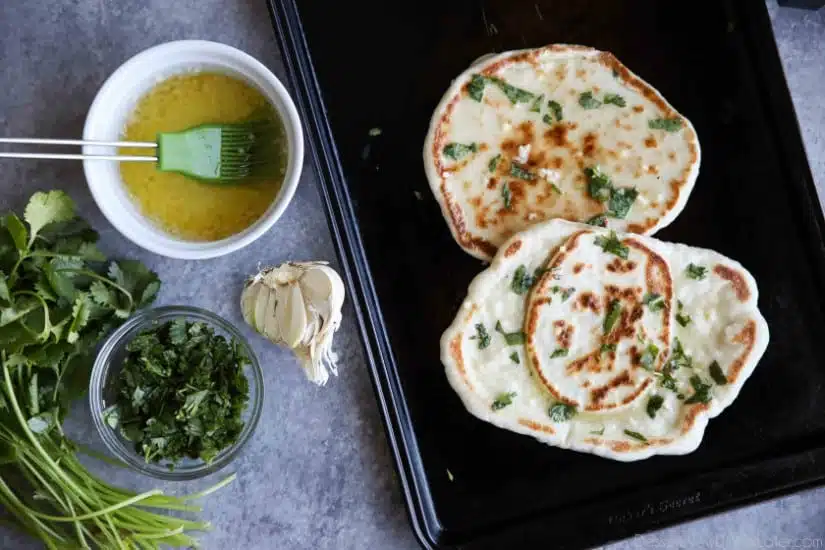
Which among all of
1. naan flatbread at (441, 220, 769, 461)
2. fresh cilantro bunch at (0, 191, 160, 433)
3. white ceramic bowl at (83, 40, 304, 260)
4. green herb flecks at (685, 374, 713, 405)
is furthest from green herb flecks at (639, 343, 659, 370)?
fresh cilantro bunch at (0, 191, 160, 433)

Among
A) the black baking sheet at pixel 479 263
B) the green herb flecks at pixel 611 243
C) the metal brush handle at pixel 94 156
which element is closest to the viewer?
the metal brush handle at pixel 94 156

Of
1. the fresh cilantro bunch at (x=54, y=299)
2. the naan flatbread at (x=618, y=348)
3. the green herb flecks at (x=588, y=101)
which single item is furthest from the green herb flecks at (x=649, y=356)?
the fresh cilantro bunch at (x=54, y=299)

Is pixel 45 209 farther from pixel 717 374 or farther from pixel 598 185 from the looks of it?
pixel 717 374

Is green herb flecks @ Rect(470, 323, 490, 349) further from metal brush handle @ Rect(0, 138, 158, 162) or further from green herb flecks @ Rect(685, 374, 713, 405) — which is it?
metal brush handle @ Rect(0, 138, 158, 162)

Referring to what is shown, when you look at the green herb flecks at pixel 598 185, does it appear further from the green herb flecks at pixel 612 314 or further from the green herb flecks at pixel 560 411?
the green herb flecks at pixel 560 411

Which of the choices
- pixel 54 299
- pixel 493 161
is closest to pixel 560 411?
pixel 493 161

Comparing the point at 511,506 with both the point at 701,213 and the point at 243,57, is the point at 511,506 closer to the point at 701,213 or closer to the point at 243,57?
the point at 701,213

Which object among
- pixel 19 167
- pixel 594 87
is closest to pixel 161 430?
pixel 19 167
